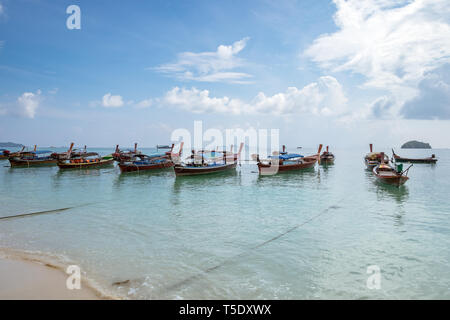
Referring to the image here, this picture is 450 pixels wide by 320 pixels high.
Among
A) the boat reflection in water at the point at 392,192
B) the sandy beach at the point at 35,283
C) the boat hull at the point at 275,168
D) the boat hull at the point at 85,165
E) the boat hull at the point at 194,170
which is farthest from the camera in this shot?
the boat hull at the point at 85,165

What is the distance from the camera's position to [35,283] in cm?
617

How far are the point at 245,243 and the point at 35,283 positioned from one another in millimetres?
6170

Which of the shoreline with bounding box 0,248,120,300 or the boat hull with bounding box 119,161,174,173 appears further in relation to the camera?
the boat hull with bounding box 119,161,174,173

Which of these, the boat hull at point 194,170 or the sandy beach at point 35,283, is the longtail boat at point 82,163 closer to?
the boat hull at point 194,170

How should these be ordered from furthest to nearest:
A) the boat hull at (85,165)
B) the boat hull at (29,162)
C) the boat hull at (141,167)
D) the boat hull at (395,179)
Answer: the boat hull at (29,162) → the boat hull at (85,165) → the boat hull at (141,167) → the boat hull at (395,179)

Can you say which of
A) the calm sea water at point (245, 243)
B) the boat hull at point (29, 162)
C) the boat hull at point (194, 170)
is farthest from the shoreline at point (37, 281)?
the boat hull at point (29, 162)

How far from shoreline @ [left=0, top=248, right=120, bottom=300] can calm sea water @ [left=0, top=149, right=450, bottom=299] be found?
45cm

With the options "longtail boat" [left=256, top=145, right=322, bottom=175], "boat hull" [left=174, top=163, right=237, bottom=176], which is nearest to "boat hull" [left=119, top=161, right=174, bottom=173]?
"boat hull" [left=174, top=163, right=237, bottom=176]

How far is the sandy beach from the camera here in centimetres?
561

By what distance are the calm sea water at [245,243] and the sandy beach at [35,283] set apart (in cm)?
66

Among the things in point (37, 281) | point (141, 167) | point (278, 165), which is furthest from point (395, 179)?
point (141, 167)

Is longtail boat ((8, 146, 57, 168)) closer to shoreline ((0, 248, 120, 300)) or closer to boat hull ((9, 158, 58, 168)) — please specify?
boat hull ((9, 158, 58, 168))

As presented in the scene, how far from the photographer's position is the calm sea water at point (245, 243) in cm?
644

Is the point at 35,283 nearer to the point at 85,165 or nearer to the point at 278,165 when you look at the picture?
the point at 278,165
